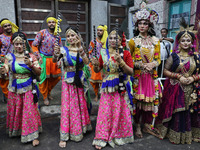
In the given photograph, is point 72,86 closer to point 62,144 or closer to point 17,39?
point 62,144

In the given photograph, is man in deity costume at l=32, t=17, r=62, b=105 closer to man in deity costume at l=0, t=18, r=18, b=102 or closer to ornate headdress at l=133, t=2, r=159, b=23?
man in deity costume at l=0, t=18, r=18, b=102

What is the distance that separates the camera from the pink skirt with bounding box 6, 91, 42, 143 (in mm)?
2975

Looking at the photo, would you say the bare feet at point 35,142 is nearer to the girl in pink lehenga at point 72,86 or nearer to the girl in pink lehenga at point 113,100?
the girl in pink lehenga at point 72,86

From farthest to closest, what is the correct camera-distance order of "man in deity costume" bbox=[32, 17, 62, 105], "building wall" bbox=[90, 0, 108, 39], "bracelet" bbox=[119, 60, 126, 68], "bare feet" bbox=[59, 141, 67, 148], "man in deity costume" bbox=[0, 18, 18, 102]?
"building wall" bbox=[90, 0, 108, 39], "man in deity costume" bbox=[32, 17, 62, 105], "man in deity costume" bbox=[0, 18, 18, 102], "bare feet" bbox=[59, 141, 67, 148], "bracelet" bbox=[119, 60, 126, 68]

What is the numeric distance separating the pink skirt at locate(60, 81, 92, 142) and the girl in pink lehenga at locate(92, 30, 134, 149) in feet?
1.19

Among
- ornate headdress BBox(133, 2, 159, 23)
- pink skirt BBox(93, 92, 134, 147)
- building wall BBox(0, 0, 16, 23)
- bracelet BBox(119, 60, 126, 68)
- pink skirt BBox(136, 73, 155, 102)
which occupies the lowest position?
pink skirt BBox(93, 92, 134, 147)

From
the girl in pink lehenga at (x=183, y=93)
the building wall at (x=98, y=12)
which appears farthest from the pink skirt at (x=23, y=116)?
the building wall at (x=98, y=12)

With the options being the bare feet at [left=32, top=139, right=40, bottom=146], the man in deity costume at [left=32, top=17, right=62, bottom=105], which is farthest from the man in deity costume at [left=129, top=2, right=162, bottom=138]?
the man in deity costume at [left=32, top=17, right=62, bottom=105]

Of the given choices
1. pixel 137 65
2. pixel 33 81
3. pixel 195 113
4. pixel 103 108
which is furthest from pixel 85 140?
pixel 195 113

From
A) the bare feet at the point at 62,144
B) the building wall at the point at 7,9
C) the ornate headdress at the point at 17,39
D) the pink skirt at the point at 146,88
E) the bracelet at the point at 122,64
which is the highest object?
the building wall at the point at 7,9

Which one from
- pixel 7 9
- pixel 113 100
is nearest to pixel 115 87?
pixel 113 100

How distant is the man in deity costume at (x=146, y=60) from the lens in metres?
3.11

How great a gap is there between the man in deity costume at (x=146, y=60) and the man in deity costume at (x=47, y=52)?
2244mm

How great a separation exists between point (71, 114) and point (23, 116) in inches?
32.0
